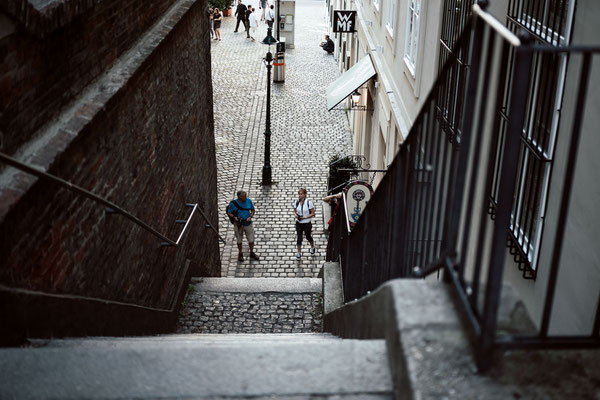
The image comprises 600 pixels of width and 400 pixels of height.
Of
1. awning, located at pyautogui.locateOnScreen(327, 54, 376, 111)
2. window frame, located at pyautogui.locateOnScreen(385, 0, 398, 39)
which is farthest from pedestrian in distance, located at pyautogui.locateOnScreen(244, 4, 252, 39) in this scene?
window frame, located at pyautogui.locateOnScreen(385, 0, 398, 39)

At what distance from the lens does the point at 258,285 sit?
9.45m

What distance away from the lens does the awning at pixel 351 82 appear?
1655cm

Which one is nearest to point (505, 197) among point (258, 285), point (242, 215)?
point (258, 285)

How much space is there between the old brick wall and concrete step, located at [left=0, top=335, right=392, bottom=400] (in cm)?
131

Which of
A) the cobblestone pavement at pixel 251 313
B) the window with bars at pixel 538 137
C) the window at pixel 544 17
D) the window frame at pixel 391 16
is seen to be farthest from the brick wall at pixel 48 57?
the window frame at pixel 391 16

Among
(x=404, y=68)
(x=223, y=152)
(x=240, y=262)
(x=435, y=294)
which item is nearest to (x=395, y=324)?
(x=435, y=294)

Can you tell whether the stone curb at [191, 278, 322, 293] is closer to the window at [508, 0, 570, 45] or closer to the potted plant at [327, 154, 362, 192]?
the window at [508, 0, 570, 45]

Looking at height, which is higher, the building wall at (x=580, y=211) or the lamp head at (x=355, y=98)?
the building wall at (x=580, y=211)

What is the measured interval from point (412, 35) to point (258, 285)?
17.9 feet

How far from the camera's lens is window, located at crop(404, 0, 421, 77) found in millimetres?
11359

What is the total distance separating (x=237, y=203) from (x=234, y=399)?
35.3 feet

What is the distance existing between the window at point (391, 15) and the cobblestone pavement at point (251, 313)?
7.21m

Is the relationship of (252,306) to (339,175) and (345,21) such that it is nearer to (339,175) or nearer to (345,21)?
(339,175)

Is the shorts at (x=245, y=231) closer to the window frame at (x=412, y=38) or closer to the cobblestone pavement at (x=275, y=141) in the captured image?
the cobblestone pavement at (x=275, y=141)
